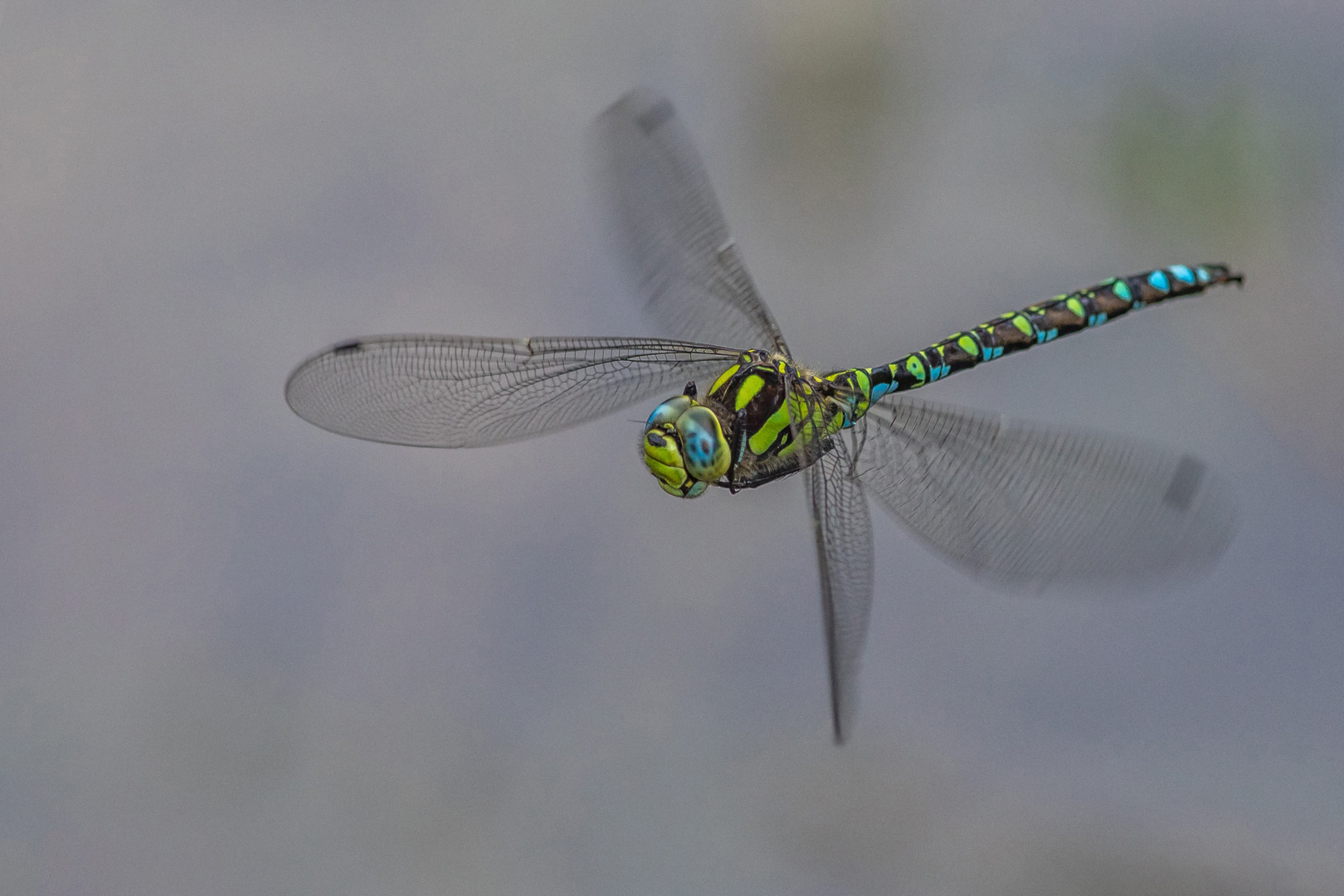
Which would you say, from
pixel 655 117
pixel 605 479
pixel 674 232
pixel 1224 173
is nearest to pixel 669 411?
pixel 674 232

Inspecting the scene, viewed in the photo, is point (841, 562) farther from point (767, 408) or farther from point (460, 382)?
point (460, 382)

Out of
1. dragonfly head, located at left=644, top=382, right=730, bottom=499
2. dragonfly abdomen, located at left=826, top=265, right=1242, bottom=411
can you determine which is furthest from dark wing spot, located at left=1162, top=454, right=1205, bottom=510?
dragonfly head, located at left=644, top=382, right=730, bottom=499

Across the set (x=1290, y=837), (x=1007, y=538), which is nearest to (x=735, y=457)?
(x=1007, y=538)

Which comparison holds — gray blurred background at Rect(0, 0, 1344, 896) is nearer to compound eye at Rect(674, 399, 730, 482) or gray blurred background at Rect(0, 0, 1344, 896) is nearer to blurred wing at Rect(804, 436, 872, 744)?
blurred wing at Rect(804, 436, 872, 744)

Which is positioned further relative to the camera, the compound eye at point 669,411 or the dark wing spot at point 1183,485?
the dark wing spot at point 1183,485

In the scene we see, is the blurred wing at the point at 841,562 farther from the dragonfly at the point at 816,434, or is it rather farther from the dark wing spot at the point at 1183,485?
the dark wing spot at the point at 1183,485

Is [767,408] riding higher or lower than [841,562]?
higher

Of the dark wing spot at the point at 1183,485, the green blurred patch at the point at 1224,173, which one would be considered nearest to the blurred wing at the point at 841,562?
the dark wing spot at the point at 1183,485

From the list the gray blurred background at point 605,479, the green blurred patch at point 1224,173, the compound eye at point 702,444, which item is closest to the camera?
the compound eye at point 702,444
